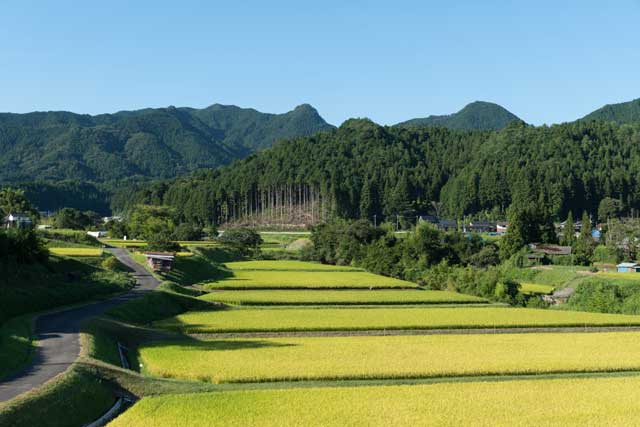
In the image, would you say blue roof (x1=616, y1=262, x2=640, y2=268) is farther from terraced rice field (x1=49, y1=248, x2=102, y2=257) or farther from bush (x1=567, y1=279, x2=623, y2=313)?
terraced rice field (x1=49, y1=248, x2=102, y2=257)

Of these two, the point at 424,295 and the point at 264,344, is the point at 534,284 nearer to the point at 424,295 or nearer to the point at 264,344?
the point at 424,295

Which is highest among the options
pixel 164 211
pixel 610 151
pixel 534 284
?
pixel 610 151

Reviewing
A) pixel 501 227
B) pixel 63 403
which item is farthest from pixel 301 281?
pixel 501 227

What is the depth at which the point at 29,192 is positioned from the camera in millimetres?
170750

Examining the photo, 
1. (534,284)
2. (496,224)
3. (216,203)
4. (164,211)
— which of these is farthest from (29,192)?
(534,284)

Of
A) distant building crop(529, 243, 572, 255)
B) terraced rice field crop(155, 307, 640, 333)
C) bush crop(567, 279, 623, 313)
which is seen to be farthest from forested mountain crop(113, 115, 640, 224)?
terraced rice field crop(155, 307, 640, 333)

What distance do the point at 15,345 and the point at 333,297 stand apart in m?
24.1

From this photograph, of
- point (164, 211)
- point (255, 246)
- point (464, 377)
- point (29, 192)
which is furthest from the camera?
point (29, 192)

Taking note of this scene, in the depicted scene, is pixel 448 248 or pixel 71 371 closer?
pixel 71 371

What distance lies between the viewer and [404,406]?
16.1m

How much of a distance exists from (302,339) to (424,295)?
18.9m

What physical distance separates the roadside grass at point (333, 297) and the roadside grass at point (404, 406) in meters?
21.4

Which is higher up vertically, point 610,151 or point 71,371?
point 610,151

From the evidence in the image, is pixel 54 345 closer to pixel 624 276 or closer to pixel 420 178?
pixel 624 276
